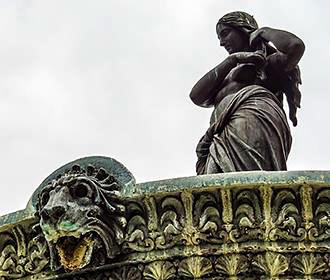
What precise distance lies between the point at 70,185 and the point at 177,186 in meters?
0.86

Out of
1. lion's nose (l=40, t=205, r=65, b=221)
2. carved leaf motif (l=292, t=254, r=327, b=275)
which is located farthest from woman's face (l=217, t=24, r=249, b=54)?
lion's nose (l=40, t=205, r=65, b=221)

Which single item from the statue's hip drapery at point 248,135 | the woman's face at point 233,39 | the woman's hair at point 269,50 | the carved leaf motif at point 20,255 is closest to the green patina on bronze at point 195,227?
the carved leaf motif at point 20,255

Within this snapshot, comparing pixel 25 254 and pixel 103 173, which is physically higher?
pixel 103 173

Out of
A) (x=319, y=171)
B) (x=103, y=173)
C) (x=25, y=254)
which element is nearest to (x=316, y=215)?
(x=319, y=171)

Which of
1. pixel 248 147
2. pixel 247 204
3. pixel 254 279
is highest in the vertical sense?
pixel 248 147

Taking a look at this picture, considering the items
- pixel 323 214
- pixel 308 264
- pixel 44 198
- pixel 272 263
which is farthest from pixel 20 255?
pixel 323 214

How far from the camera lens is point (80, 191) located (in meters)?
8.89

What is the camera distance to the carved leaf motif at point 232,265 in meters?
8.63

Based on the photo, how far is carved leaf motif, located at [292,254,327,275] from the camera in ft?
28.4

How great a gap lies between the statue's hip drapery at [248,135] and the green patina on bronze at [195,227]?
1.67 meters

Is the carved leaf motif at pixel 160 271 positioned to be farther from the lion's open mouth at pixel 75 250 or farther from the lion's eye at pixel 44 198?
the lion's eye at pixel 44 198

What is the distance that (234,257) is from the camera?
868cm

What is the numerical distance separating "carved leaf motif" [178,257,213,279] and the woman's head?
3955mm

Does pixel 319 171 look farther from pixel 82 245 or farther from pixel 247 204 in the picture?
pixel 82 245
